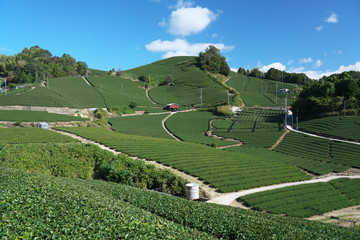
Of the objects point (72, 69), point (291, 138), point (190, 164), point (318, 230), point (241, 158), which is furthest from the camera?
point (72, 69)

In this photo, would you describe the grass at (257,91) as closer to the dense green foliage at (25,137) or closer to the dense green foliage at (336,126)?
the dense green foliage at (336,126)

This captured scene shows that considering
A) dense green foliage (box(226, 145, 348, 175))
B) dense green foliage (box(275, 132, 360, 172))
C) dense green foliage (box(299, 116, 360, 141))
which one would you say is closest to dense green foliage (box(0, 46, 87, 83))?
→ dense green foliage (box(226, 145, 348, 175))

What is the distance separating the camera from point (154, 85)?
138m

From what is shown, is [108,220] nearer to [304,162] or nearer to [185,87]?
[304,162]

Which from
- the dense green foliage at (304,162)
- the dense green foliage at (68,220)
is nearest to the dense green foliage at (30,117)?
the dense green foliage at (304,162)

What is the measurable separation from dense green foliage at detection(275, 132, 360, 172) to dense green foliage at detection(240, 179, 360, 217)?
8.82 m

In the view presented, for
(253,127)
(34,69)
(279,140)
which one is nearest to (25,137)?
(279,140)

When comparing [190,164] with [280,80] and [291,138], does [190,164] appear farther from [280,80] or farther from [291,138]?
[280,80]

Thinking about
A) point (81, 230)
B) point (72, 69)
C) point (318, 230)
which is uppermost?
point (72, 69)

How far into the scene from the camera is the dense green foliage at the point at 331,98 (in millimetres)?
62241

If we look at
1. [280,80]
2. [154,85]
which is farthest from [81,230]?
[280,80]

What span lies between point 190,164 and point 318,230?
63.9ft

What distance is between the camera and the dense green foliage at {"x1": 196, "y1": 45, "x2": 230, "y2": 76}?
152 m

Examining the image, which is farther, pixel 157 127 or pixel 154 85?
pixel 154 85
